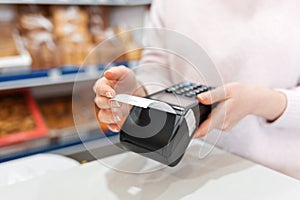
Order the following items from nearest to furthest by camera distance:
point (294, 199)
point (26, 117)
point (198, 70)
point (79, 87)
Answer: point (294, 199) → point (198, 70) → point (79, 87) → point (26, 117)

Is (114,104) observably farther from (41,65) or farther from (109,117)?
(41,65)

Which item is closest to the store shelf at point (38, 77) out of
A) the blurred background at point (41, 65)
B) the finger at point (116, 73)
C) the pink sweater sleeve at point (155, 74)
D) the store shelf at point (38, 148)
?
the blurred background at point (41, 65)

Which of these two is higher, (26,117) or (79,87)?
(79,87)

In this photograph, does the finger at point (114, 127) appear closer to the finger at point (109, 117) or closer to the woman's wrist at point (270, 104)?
the finger at point (109, 117)

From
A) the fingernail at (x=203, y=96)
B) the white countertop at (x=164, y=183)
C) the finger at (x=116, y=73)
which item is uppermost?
the finger at (x=116, y=73)

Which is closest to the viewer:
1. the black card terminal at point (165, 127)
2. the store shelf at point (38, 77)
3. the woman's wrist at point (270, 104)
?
the black card terminal at point (165, 127)

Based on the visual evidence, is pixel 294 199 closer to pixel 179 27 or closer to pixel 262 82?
pixel 262 82

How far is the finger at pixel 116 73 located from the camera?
1.62ft

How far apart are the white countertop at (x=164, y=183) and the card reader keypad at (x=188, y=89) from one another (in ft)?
0.43

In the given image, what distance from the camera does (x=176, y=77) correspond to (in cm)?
58

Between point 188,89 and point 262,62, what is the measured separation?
0.70 ft

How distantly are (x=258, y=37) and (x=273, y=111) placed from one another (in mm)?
155

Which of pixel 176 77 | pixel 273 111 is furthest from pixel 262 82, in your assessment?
pixel 176 77

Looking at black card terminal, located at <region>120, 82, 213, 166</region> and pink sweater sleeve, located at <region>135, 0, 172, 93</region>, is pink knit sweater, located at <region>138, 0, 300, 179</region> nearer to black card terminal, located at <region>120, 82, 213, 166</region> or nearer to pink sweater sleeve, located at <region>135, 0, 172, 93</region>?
pink sweater sleeve, located at <region>135, 0, 172, 93</region>
